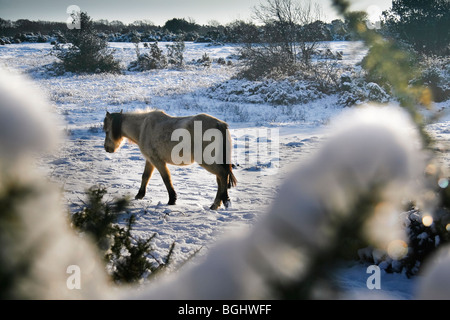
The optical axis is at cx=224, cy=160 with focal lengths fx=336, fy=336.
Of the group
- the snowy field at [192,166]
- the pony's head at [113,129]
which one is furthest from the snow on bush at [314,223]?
the pony's head at [113,129]

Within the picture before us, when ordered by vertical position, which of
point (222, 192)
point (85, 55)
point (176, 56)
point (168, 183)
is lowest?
point (222, 192)

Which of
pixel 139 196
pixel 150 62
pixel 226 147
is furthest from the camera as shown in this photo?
pixel 150 62

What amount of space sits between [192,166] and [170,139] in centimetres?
285

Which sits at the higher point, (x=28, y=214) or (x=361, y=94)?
(x=361, y=94)

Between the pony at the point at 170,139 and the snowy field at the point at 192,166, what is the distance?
0.40m

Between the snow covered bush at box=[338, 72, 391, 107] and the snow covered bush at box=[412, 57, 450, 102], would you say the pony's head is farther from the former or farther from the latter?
the snow covered bush at box=[412, 57, 450, 102]

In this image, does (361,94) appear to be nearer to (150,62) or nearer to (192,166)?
(192,166)

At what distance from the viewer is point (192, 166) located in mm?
8391

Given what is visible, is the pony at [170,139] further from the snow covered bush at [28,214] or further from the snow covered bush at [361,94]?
the snow covered bush at [361,94]

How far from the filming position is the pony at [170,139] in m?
5.23

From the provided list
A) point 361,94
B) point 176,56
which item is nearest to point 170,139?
point 361,94

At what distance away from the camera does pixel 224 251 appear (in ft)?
1.36

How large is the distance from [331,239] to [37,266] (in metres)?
0.39
